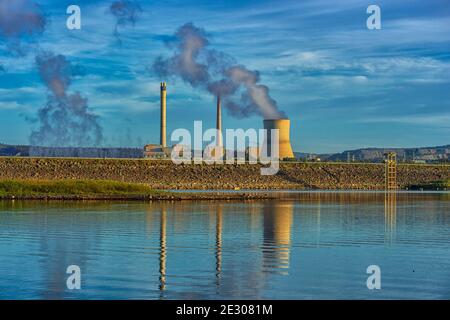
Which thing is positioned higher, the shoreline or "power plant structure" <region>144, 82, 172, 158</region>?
"power plant structure" <region>144, 82, 172, 158</region>

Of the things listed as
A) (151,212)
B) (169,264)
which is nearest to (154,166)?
(151,212)

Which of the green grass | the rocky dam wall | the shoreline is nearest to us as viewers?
the shoreline

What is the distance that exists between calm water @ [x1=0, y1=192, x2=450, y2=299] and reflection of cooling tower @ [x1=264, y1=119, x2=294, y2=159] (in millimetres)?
72791

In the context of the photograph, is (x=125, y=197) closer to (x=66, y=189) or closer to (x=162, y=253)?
(x=66, y=189)

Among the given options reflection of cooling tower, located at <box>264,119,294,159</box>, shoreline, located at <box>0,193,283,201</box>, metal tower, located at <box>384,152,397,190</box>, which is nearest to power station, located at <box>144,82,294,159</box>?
reflection of cooling tower, located at <box>264,119,294,159</box>

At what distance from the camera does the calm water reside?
20.2 metres

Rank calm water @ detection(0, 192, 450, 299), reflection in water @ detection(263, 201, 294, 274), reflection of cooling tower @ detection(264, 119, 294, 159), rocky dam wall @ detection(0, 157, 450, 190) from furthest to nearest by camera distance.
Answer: reflection of cooling tower @ detection(264, 119, 294, 159) < rocky dam wall @ detection(0, 157, 450, 190) < reflection in water @ detection(263, 201, 294, 274) < calm water @ detection(0, 192, 450, 299)

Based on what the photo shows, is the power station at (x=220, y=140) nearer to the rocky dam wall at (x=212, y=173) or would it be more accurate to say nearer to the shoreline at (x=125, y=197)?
the rocky dam wall at (x=212, y=173)

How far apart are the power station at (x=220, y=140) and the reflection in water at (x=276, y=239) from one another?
68.0 m

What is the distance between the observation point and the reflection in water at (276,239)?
25.5 metres

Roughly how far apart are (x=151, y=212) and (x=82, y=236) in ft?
56.1

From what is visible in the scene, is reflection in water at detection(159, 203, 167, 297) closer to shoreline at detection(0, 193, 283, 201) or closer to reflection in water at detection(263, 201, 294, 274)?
reflection in water at detection(263, 201, 294, 274)

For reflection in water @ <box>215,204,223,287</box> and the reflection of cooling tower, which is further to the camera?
the reflection of cooling tower
